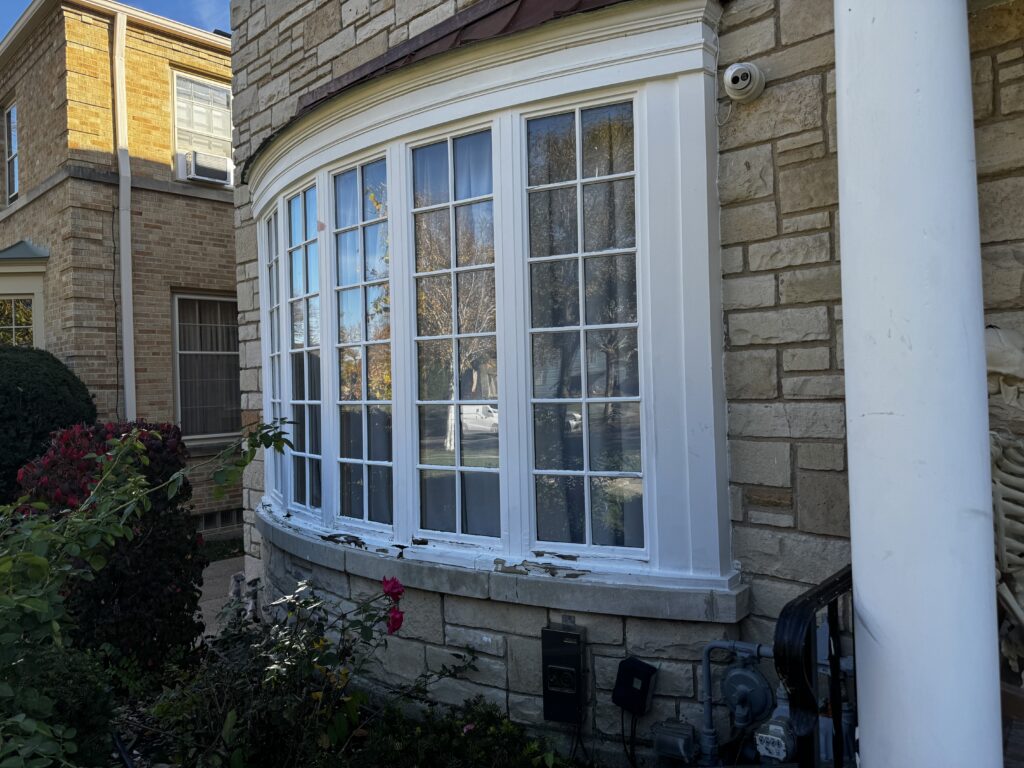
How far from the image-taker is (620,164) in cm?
315

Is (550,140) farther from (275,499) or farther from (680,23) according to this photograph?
(275,499)

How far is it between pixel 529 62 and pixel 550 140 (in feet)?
1.15

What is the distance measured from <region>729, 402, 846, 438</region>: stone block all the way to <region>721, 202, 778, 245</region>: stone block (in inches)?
26.7

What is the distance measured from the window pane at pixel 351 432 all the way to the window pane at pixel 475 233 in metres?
1.17

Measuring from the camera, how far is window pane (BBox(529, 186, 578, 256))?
3.27 meters

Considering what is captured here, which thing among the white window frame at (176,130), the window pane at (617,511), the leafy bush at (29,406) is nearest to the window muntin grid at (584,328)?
the window pane at (617,511)

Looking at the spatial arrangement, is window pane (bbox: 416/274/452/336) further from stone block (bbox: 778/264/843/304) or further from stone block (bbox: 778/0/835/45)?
stone block (bbox: 778/0/835/45)

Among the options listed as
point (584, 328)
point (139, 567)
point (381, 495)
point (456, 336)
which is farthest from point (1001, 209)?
point (139, 567)

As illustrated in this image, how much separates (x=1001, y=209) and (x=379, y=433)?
118 inches

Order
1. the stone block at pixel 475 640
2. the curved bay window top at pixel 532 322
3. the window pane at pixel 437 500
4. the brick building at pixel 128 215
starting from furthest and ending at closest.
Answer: the brick building at pixel 128 215, the window pane at pixel 437 500, the stone block at pixel 475 640, the curved bay window top at pixel 532 322

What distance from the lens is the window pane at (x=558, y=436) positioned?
3.24m

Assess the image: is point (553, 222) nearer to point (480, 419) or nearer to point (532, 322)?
point (532, 322)

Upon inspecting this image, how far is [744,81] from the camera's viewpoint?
287 cm

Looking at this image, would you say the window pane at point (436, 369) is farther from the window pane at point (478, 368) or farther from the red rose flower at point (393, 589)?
the red rose flower at point (393, 589)
